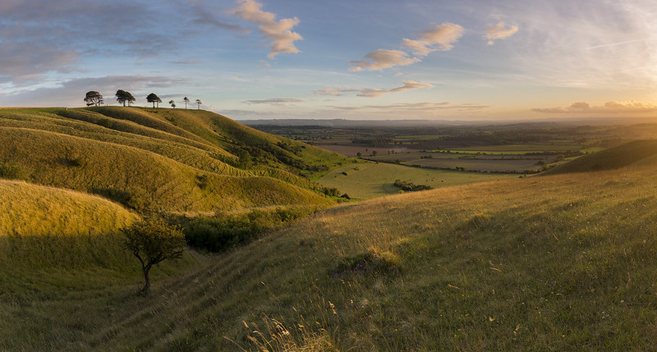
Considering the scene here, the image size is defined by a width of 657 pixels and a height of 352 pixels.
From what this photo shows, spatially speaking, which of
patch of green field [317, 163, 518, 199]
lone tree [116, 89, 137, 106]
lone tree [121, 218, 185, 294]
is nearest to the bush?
lone tree [121, 218, 185, 294]

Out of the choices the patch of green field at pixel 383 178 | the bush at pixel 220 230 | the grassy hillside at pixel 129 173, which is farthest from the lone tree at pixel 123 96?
the bush at pixel 220 230

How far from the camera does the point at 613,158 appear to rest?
37.8m

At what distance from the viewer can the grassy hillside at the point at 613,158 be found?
35.5 metres

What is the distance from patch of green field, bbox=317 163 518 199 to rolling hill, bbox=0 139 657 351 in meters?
84.9

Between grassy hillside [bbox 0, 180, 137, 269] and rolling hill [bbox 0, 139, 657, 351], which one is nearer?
rolling hill [bbox 0, 139, 657, 351]

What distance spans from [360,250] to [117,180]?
165ft

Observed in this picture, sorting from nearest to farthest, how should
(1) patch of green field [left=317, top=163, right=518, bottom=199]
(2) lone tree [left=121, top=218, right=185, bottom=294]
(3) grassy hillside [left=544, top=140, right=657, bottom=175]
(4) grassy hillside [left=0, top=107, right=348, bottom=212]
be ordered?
(2) lone tree [left=121, top=218, right=185, bottom=294]
(3) grassy hillside [left=544, top=140, right=657, bottom=175]
(4) grassy hillside [left=0, top=107, right=348, bottom=212]
(1) patch of green field [left=317, top=163, right=518, bottom=199]

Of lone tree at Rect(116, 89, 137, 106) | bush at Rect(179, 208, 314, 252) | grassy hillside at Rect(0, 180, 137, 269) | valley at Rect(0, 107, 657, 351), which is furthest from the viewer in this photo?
lone tree at Rect(116, 89, 137, 106)

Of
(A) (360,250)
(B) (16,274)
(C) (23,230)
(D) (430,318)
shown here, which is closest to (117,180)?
(C) (23,230)

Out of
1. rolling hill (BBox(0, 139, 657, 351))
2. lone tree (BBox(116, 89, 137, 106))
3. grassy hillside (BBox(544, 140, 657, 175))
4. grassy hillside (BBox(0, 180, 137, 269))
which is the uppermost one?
lone tree (BBox(116, 89, 137, 106))

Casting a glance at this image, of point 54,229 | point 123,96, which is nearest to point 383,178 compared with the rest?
point 54,229

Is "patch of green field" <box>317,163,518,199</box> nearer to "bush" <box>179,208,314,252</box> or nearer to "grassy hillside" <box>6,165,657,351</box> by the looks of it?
"bush" <box>179,208,314,252</box>

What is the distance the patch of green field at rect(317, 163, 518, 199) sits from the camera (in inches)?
4040

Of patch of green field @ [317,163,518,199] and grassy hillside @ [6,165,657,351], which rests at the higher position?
grassy hillside @ [6,165,657,351]
